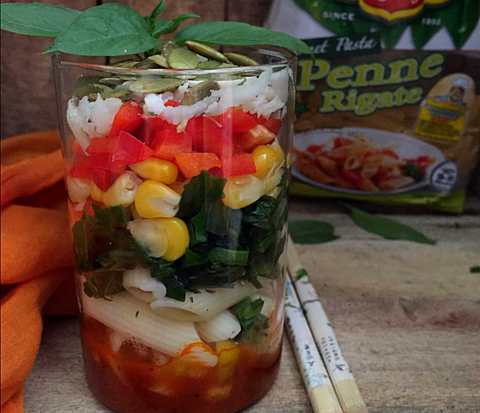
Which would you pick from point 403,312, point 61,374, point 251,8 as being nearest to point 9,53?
point 251,8

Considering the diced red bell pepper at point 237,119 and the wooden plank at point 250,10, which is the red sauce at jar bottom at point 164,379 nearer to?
the diced red bell pepper at point 237,119

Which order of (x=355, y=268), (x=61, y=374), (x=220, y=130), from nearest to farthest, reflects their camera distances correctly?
(x=220, y=130) < (x=61, y=374) < (x=355, y=268)

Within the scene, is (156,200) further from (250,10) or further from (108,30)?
(250,10)

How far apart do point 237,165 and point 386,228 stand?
38 cm

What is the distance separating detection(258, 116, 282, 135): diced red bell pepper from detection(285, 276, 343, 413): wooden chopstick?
16 cm

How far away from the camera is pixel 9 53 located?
652 mm

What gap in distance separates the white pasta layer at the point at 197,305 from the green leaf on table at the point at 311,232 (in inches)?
11.8

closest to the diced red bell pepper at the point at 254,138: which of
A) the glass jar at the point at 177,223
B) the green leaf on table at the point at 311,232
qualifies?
the glass jar at the point at 177,223

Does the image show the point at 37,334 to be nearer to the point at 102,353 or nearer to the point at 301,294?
the point at 102,353

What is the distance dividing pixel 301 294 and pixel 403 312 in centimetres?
9

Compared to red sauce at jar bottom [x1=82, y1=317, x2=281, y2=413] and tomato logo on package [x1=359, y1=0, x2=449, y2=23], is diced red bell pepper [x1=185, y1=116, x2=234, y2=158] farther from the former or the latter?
tomato logo on package [x1=359, y1=0, x2=449, y2=23]

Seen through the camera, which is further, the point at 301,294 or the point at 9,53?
the point at 9,53

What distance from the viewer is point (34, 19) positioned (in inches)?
13.5

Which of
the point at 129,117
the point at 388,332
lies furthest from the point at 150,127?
the point at 388,332
